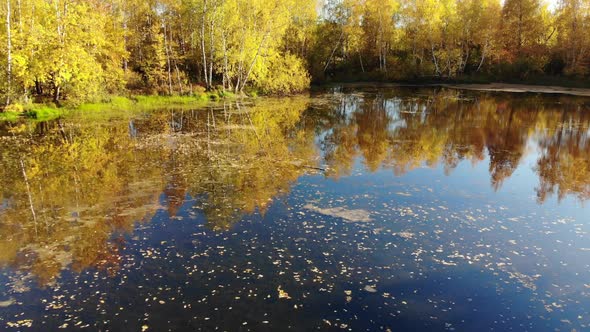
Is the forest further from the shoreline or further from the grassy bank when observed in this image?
the shoreline

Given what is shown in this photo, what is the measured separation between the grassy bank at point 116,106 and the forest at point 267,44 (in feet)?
2.20

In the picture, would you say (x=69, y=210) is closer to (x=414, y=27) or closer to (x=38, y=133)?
(x=38, y=133)

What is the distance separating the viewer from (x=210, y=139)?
71.6 ft

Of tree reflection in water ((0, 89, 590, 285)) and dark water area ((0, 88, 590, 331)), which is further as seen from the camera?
tree reflection in water ((0, 89, 590, 285))

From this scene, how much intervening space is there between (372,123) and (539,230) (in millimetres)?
17813

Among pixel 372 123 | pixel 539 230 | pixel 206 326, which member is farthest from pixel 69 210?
pixel 372 123

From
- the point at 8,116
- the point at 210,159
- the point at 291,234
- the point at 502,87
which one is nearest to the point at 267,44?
the point at 8,116

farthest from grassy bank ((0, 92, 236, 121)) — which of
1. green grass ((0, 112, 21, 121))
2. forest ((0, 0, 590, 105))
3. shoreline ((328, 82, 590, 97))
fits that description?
shoreline ((328, 82, 590, 97))

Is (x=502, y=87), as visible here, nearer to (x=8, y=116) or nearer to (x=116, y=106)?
(x=116, y=106)

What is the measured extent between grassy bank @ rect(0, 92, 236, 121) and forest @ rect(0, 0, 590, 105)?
0.67 m

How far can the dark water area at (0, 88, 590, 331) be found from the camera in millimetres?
7594

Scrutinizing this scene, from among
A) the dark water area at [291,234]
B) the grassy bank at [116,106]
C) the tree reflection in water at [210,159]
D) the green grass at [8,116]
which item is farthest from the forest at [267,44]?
the dark water area at [291,234]

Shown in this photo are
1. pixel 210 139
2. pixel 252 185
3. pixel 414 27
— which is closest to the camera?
pixel 252 185

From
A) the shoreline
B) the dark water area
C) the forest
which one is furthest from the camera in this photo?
the shoreline
